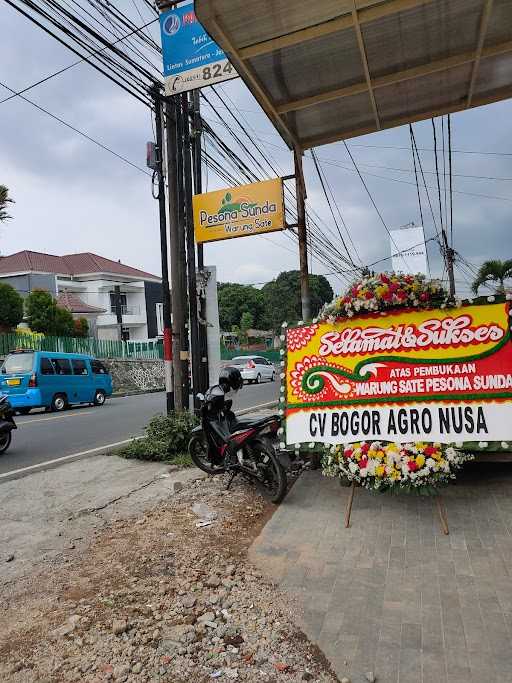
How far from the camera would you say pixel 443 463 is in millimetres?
4117

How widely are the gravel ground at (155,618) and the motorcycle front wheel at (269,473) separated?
705 millimetres

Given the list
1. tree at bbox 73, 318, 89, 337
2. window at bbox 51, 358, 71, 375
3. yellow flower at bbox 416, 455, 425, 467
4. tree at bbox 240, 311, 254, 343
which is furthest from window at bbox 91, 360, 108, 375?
tree at bbox 240, 311, 254, 343

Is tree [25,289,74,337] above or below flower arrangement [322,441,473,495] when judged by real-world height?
above

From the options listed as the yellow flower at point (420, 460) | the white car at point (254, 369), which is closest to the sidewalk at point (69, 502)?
the yellow flower at point (420, 460)

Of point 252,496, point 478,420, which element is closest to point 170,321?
point 252,496

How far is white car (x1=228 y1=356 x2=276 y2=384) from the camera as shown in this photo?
28344 millimetres

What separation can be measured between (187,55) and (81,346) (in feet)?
74.0

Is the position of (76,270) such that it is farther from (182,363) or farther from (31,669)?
(31,669)

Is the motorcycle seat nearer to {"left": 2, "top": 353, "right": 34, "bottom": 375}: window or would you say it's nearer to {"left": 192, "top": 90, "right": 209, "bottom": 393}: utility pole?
{"left": 192, "top": 90, "right": 209, "bottom": 393}: utility pole

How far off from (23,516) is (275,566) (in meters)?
2.83

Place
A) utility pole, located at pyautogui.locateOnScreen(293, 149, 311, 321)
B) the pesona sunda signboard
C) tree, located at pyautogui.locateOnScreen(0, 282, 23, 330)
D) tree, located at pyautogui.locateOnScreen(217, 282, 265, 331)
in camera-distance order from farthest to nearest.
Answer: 1. tree, located at pyautogui.locateOnScreen(217, 282, 265, 331)
2. tree, located at pyautogui.locateOnScreen(0, 282, 23, 330)
3. utility pole, located at pyautogui.locateOnScreen(293, 149, 311, 321)
4. the pesona sunda signboard

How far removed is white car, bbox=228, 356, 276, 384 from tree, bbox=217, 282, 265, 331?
144 ft

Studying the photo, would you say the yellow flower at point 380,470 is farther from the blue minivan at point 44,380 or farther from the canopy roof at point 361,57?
the blue minivan at point 44,380

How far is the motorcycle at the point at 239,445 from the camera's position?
5.07 metres
